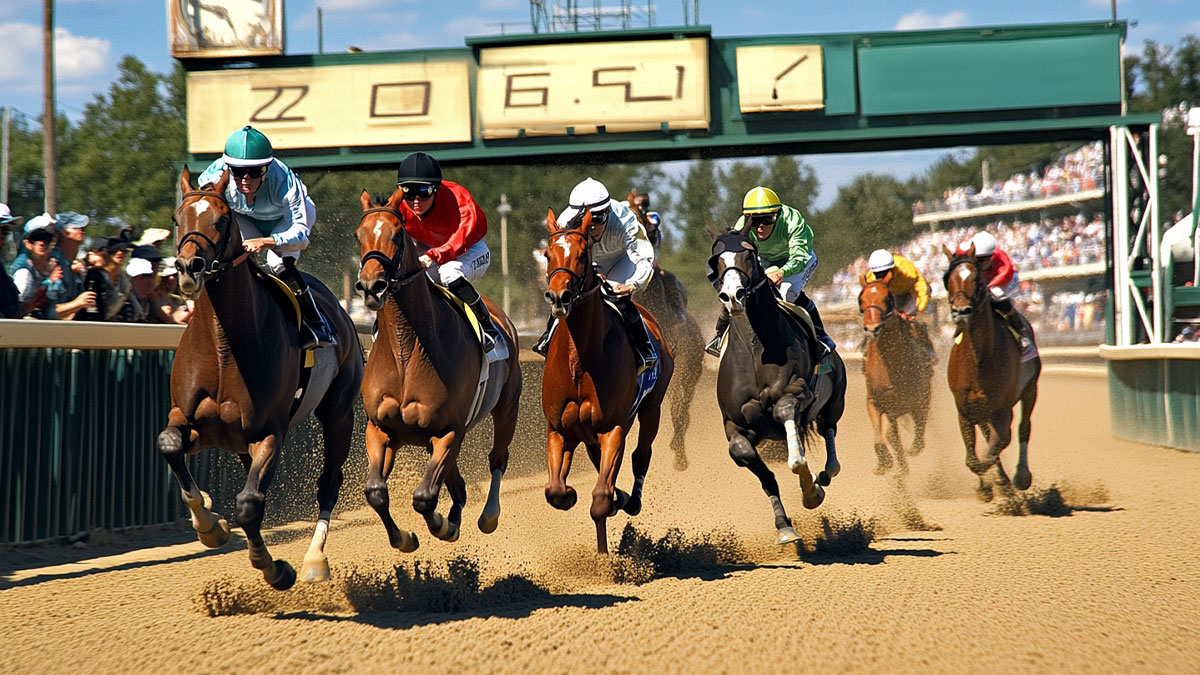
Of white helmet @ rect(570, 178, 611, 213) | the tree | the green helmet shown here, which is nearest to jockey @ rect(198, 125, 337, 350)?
the green helmet

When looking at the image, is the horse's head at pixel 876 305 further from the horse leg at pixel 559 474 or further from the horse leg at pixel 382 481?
the horse leg at pixel 382 481

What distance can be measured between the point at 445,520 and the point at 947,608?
264 centimetres

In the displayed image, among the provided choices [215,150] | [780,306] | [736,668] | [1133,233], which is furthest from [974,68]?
[736,668]

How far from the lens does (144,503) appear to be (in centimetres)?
853

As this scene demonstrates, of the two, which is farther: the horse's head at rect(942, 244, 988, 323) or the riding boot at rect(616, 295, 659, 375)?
the horse's head at rect(942, 244, 988, 323)

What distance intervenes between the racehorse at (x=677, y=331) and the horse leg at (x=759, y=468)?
3506 mm

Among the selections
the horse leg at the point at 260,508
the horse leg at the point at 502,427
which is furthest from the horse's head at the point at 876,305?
the horse leg at the point at 260,508

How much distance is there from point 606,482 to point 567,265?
126cm

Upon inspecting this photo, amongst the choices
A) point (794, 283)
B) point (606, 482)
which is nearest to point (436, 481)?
point (606, 482)

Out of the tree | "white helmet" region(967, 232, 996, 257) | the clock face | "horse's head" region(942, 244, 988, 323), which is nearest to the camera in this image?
"horse's head" region(942, 244, 988, 323)

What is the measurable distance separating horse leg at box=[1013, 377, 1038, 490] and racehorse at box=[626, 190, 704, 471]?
298 centimetres

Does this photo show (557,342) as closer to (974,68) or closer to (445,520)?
(445,520)

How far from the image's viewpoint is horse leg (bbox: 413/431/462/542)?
6070 millimetres

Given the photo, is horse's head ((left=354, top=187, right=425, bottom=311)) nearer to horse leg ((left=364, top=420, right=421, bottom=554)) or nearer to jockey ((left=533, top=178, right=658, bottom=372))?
horse leg ((left=364, top=420, right=421, bottom=554))
